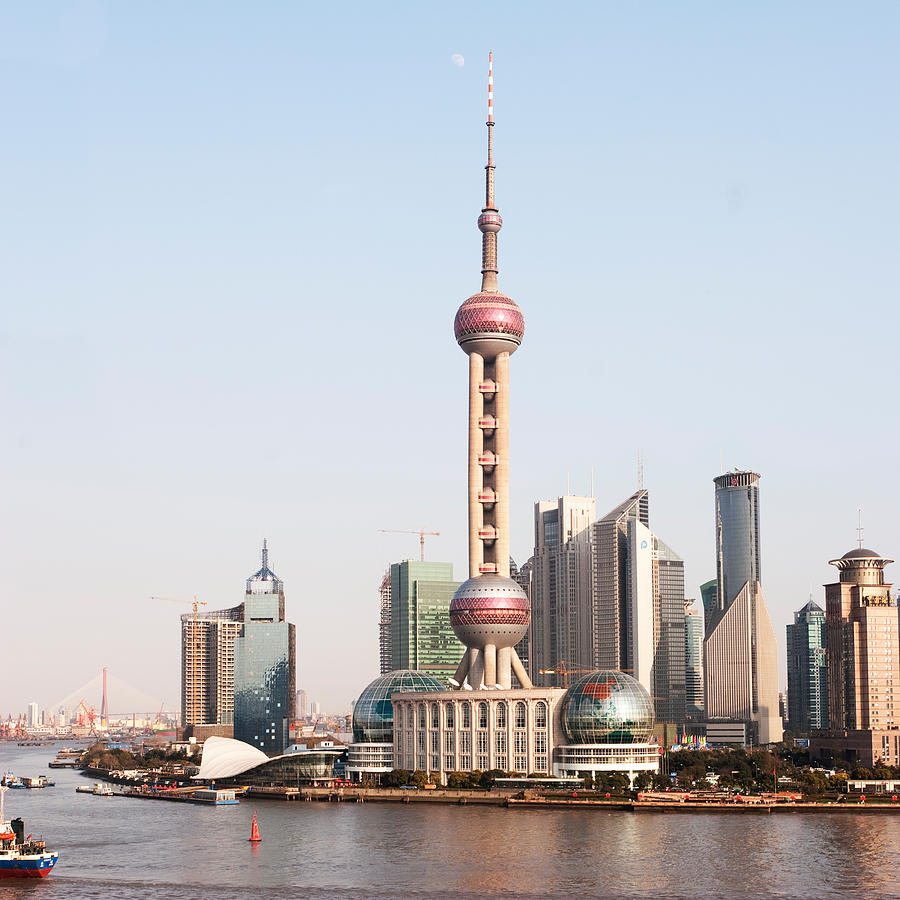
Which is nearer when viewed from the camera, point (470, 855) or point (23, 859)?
point (23, 859)

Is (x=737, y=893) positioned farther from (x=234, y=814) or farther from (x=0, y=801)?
(x=234, y=814)

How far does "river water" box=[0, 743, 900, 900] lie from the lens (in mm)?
108562

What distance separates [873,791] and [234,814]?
83.7m

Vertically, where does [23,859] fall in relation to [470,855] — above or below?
above

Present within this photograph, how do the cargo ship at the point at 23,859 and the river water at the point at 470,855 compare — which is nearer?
the river water at the point at 470,855

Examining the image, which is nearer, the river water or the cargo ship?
the river water

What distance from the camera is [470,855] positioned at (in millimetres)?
125750

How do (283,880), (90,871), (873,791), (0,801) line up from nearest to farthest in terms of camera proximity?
(283,880)
(90,871)
(0,801)
(873,791)

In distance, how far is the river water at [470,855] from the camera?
356 feet

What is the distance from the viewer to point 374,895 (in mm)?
104875

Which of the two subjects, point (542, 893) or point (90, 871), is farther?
point (90, 871)

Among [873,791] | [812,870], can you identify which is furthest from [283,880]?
[873,791]

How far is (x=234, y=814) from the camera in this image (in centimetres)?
17750

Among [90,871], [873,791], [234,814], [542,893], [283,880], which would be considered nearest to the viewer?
[542,893]
